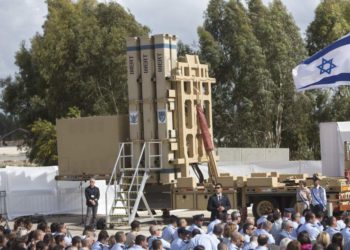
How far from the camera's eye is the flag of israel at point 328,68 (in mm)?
19531

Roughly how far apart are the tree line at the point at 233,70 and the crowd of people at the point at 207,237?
87.8 feet

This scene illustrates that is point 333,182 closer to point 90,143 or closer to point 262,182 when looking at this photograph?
point 262,182

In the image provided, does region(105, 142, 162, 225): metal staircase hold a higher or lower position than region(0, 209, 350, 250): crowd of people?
higher

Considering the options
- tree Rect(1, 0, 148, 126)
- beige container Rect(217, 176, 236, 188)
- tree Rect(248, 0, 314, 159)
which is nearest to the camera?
beige container Rect(217, 176, 236, 188)

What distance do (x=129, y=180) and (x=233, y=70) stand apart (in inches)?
694

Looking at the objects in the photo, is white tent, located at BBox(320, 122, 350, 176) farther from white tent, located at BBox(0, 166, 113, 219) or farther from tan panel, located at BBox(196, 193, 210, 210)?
white tent, located at BBox(0, 166, 113, 219)

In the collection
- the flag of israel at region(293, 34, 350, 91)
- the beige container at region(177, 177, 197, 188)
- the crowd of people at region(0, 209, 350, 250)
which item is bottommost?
the crowd of people at region(0, 209, 350, 250)

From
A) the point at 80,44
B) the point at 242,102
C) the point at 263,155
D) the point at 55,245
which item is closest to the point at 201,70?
the point at 263,155

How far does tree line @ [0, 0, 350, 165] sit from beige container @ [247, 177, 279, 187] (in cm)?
1784

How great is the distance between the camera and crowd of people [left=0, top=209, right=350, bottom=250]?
11734 mm

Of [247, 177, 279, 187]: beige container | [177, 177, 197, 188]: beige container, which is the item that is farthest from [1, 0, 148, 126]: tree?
[247, 177, 279, 187]: beige container

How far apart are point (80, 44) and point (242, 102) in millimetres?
9094

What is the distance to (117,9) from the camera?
4491 centimetres

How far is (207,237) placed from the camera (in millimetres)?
12297
